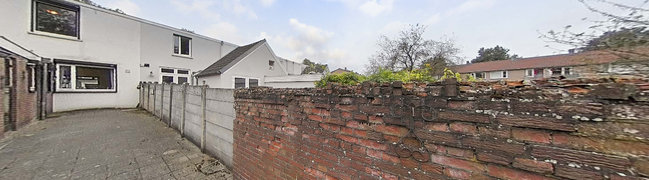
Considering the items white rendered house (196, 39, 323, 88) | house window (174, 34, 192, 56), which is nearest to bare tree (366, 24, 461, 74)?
white rendered house (196, 39, 323, 88)

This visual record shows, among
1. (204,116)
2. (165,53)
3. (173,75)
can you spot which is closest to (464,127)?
(204,116)

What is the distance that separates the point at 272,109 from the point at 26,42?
13.1 metres

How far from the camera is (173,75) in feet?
43.4

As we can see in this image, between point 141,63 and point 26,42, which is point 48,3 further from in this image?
point 141,63

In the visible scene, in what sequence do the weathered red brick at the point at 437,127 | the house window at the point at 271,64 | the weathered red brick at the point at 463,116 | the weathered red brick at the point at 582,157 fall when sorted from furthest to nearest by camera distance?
the house window at the point at 271,64 < the weathered red brick at the point at 437,127 < the weathered red brick at the point at 463,116 < the weathered red brick at the point at 582,157

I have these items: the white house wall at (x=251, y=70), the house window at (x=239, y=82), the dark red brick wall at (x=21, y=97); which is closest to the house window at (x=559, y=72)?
the dark red brick wall at (x=21, y=97)

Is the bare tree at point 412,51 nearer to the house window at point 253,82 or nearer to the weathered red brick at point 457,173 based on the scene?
the house window at point 253,82

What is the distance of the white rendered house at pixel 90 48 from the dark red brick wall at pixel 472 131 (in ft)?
41.3

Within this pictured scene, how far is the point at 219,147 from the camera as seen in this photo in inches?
158

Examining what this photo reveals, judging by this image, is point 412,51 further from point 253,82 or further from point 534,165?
point 534,165

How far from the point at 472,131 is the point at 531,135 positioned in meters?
0.24

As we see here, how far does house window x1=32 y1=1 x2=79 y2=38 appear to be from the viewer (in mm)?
9430

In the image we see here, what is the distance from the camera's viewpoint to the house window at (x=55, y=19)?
943 cm

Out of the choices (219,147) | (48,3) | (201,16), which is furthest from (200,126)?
(48,3)
